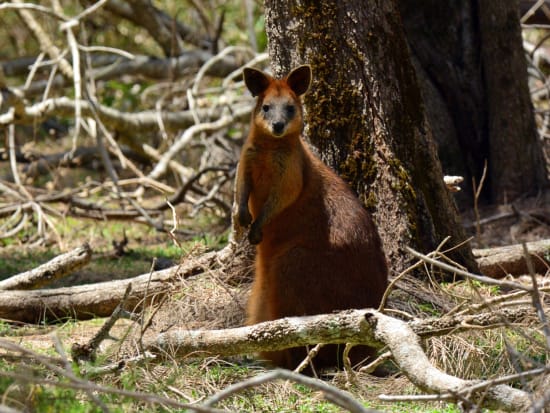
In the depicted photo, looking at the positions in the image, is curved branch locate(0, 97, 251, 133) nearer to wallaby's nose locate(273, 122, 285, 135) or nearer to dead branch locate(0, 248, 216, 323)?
dead branch locate(0, 248, 216, 323)

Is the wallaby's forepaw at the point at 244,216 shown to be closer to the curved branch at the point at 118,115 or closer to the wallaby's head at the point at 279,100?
the wallaby's head at the point at 279,100

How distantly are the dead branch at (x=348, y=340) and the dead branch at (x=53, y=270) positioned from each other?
1.43 metres

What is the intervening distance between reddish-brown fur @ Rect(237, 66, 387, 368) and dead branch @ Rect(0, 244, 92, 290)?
108 centimetres

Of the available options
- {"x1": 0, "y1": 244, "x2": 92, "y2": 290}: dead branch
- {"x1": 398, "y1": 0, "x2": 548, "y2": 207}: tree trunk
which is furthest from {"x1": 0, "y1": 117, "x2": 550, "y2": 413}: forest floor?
{"x1": 398, "y1": 0, "x2": 548, "y2": 207}: tree trunk

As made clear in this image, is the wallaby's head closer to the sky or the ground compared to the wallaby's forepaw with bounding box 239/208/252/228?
closer to the sky

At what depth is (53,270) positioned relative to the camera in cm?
555

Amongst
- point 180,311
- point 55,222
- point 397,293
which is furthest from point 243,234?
point 55,222

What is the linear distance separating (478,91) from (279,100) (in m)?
3.55

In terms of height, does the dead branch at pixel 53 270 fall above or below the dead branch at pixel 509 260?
above

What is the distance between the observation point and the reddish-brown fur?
15.8 feet

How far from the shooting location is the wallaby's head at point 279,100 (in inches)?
201

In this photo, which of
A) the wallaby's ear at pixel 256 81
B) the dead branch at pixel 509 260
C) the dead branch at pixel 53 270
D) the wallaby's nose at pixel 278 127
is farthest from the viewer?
the dead branch at pixel 509 260

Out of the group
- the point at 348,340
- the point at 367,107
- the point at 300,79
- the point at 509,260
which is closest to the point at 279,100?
the point at 300,79

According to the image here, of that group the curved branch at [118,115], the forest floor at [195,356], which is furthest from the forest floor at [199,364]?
the curved branch at [118,115]
